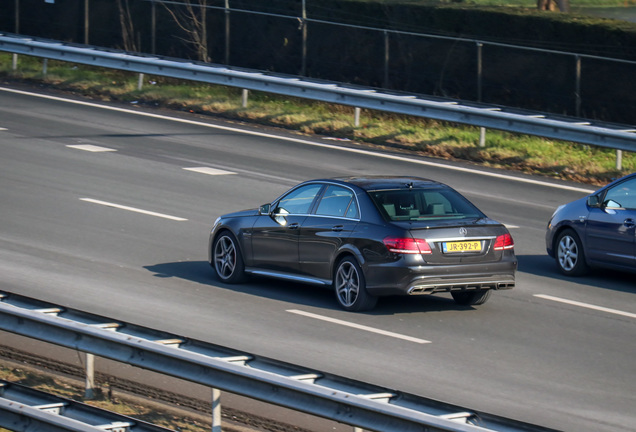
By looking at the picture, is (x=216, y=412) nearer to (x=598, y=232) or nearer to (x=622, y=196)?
(x=598, y=232)

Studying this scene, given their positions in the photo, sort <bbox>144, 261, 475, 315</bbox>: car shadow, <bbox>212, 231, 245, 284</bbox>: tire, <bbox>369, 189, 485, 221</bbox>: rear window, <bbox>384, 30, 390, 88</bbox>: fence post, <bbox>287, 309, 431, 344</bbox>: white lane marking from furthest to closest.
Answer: <bbox>384, 30, 390, 88</bbox>: fence post → <bbox>212, 231, 245, 284</bbox>: tire → <bbox>144, 261, 475, 315</bbox>: car shadow → <bbox>369, 189, 485, 221</bbox>: rear window → <bbox>287, 309, 431, 344</bbox>: white lane marking

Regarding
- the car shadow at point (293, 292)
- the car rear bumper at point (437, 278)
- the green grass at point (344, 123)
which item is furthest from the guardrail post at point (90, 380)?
the green grass at point (344, 123)

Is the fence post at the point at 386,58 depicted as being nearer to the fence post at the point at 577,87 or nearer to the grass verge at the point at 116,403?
the fence post at the point at 577,87

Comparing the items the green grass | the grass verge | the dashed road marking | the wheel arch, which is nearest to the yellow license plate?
the wheel arch

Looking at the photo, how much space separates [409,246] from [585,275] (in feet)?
12.5

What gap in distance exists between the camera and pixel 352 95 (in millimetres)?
23953

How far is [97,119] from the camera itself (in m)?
24.1

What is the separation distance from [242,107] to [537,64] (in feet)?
22.0

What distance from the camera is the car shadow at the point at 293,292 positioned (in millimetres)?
11984

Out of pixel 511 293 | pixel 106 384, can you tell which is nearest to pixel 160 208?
pixel 511 293

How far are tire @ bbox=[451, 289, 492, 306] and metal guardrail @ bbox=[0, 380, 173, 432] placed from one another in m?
5.99

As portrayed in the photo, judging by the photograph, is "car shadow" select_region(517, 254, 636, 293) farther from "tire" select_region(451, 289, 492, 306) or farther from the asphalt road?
"tire" select_region(451, 289, 492, 306)

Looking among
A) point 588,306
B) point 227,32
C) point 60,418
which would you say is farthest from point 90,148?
point 60,418

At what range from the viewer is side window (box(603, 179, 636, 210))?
44.3 feet
